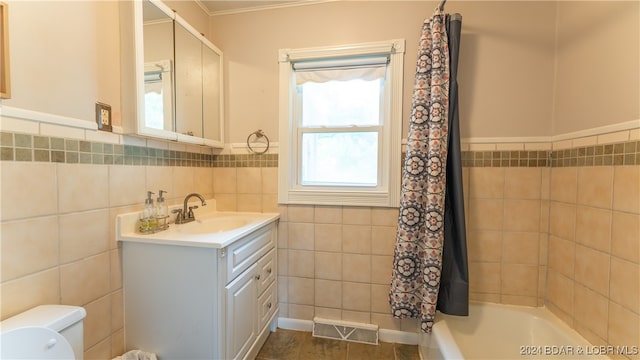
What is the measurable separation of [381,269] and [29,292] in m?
1.80

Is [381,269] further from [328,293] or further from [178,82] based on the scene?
[178,82]

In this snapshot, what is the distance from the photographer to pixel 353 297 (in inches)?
76.9

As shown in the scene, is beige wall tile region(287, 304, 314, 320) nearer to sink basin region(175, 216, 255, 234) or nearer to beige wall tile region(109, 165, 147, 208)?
sink basin region(175, 216, 255, 234)

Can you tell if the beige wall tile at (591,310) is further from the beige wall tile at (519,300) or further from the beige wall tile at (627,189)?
the beige wall tile at (627,189)

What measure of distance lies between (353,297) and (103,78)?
6.53 feet

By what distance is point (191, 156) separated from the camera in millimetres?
1909

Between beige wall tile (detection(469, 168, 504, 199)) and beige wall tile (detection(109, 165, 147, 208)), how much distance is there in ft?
6.68

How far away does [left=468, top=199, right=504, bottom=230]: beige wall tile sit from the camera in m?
1.78

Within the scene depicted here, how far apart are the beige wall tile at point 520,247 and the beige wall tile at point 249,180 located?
5.85ft

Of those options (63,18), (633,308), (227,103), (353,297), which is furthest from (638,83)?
(63,18)

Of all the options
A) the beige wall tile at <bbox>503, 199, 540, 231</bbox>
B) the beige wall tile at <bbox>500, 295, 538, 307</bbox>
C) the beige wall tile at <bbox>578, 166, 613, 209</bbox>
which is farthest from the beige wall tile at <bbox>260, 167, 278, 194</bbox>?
the beige wall tile at <bbox>578, 166, 613, 209</bbox>

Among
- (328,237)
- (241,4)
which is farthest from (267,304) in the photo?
(241,4)

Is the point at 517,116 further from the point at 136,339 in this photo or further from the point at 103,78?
the point at 136,339

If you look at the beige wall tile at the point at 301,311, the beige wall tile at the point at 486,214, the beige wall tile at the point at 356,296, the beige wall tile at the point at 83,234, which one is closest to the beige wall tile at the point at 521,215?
the beige wall tile at the point at 486,214
